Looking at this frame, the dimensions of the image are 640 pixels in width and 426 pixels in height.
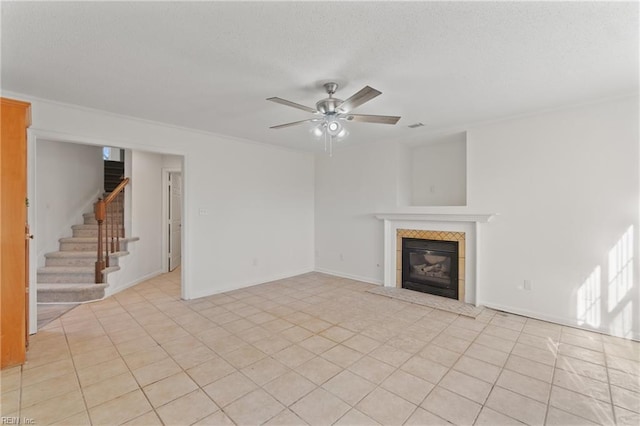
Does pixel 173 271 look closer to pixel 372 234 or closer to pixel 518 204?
pixel 372 234

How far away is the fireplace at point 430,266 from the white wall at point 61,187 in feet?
19.6

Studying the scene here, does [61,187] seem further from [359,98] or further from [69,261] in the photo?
[359,98]

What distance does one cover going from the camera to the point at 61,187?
5098mm

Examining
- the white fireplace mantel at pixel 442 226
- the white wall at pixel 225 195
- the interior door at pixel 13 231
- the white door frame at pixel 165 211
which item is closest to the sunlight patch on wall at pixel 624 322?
the white fireplace mantel at pixel 442 226

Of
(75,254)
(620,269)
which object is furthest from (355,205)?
(75,254)

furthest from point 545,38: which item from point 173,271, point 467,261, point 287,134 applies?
point 173,271

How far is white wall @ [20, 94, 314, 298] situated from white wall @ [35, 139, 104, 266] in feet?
4.11

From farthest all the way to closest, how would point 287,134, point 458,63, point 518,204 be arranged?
point 287,134 → point 518,204 → point 458,63

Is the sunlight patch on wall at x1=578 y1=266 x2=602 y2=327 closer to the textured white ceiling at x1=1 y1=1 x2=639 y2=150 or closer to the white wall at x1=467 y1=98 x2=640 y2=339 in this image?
the white wall at x1=467 y1=98 x2=640 y2=339

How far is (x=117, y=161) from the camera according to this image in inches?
283

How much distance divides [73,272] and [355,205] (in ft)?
15.9

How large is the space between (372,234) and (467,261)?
5.41 ft

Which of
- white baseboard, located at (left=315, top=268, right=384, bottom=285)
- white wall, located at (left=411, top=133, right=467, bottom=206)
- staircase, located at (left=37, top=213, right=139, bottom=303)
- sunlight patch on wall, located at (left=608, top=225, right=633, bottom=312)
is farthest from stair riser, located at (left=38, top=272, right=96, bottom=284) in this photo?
sunlight patch on wall, located at (left=608, top=225, right=633, bottom=312)

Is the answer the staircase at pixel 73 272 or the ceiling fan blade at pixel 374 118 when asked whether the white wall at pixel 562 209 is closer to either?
the ceiling fan blade at pixel 374 118
